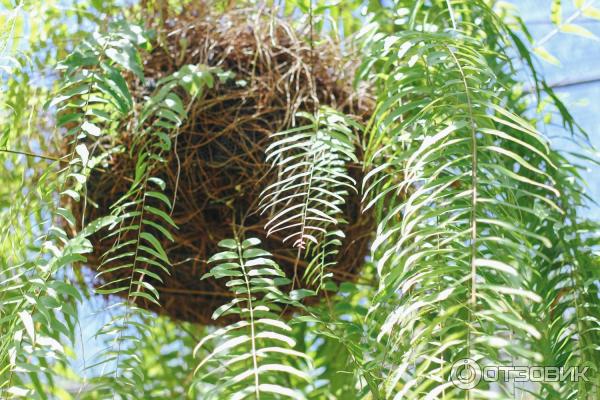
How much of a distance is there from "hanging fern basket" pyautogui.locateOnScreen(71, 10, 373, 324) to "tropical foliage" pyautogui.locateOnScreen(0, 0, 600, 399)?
2cm

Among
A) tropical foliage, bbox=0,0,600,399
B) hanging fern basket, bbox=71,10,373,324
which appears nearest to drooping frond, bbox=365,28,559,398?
tropical foliage, bbox=0,0,600,399

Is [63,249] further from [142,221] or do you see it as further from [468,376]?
[468,376]

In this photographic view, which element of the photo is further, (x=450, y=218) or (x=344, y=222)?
(x=344, y=222)

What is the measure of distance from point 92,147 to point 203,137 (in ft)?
0.51

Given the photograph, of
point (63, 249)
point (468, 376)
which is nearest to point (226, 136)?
point (63, 249)

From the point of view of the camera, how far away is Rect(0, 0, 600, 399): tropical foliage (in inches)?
25.6

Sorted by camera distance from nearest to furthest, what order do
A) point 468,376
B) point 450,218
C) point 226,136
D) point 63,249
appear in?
1. point 468,376
2. point 450,218
3. point 63,249
4. point 226,136

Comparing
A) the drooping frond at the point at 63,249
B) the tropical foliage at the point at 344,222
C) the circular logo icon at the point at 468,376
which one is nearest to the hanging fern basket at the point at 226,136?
the tropical foliage at the point at 344,222

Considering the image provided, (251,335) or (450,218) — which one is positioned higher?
(450,218)

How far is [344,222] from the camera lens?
35.5 inches

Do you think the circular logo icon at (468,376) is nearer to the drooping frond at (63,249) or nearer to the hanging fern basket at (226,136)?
the drooping frond at (63,249)

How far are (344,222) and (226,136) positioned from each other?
26cm

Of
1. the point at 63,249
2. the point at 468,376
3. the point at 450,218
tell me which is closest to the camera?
the point at 468,376

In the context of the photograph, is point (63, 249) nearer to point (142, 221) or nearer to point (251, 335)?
point (142, 221)
